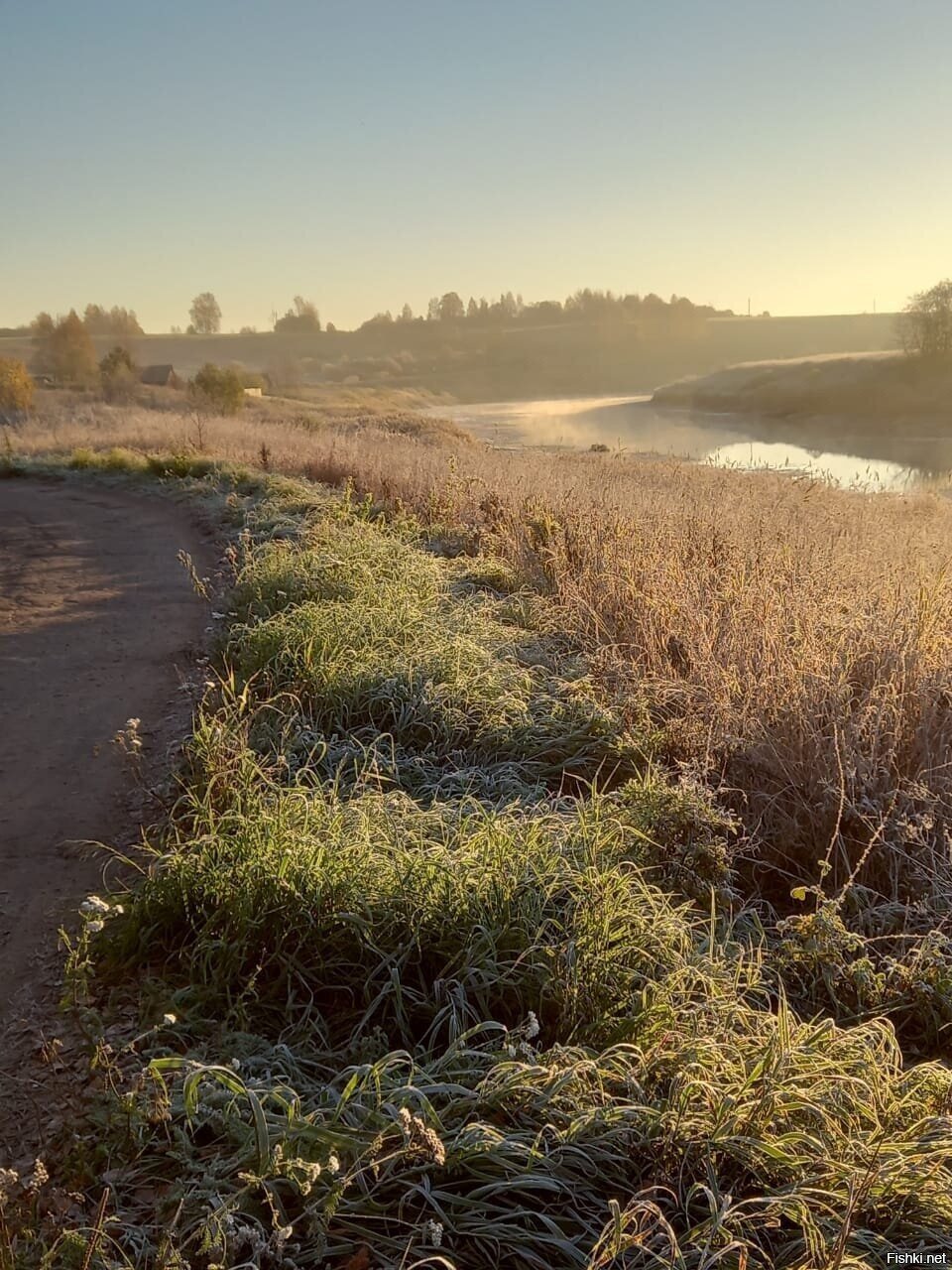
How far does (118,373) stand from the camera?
191 feet

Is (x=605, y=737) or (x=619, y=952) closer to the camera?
(x=619, y=952)

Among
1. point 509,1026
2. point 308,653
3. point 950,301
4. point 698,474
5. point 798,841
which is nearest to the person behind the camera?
point 509,1026

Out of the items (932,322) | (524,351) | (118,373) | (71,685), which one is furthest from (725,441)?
(524,351)

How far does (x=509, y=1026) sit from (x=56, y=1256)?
124cm

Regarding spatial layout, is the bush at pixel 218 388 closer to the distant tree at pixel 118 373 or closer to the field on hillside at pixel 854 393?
the distant tree at pixel 118 373

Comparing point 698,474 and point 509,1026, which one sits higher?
point 698,474

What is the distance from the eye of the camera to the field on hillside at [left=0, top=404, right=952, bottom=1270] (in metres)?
1.81

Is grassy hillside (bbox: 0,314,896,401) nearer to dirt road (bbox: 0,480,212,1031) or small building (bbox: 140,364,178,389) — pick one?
small building (bbox: 140,364,178,389)

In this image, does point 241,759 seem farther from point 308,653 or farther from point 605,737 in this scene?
point 605,737

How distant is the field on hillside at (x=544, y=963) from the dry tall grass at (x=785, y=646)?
32 mm

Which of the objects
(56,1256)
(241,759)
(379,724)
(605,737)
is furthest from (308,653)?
(56,1256)

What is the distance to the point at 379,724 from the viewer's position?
4508mm

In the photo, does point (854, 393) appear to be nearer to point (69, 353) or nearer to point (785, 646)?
point (785, 646)

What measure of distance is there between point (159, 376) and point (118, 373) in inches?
255
